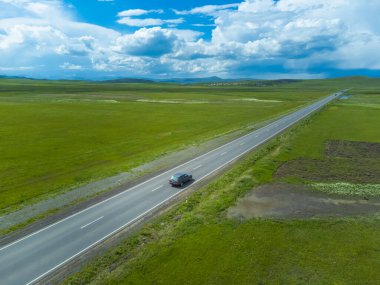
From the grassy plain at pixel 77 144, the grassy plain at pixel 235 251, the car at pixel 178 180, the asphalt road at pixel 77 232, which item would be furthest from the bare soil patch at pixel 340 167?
the grassy plain at pixel 77 144

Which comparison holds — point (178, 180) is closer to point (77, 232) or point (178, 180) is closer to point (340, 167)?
point (77, 232)

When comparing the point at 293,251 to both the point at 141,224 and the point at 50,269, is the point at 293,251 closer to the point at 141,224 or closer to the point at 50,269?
the point at 141,224

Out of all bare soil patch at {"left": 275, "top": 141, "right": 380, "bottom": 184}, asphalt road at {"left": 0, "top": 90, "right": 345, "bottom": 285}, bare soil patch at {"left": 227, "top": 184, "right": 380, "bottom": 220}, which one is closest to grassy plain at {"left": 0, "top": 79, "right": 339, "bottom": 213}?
asphalt road at {"left": 0, "top": 90, "right": 345, "bottom": 285}

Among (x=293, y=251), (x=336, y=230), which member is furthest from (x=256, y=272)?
(x=336, y=230)

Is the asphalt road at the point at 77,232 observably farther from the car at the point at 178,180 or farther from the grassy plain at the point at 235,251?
the grassy plain at the point at 235,251

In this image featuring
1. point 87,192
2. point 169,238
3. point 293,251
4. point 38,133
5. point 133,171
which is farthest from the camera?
point 38,133
